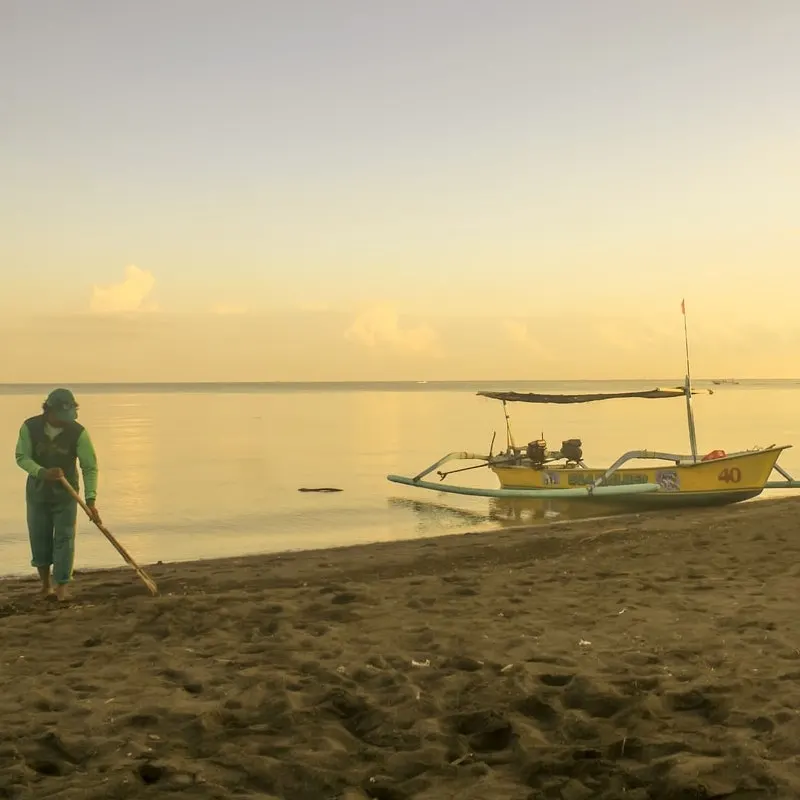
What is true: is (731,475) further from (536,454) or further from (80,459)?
(80,459)

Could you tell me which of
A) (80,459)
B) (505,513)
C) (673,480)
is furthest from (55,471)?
(673,480)

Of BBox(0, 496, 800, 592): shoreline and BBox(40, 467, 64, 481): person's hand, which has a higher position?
BBox(40, 467, 64, 481): person's hand

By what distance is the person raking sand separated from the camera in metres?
8.26

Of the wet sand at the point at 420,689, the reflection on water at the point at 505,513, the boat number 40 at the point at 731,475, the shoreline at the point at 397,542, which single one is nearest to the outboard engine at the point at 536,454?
the reflection on water at the point at 505,513

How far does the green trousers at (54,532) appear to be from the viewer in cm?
839

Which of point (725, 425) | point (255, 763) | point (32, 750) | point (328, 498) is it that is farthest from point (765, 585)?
point (725, 425)

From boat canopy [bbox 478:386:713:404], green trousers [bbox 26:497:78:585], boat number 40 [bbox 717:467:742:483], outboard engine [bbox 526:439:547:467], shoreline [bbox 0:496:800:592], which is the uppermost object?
boat canopy [bbox 478:386:713:404]

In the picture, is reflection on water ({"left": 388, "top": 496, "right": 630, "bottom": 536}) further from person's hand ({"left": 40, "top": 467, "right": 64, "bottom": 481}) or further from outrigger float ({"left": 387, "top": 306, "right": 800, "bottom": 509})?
person's hand ({"left": 40, "top": 467, "right": 64, "bottom": 481})

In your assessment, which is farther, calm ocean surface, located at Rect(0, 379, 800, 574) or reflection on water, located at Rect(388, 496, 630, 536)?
reflection on water, located at Rect(388, 496, 630, 536)

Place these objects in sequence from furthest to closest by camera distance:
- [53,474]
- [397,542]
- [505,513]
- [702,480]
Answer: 1. [505,513]
2. [702,480]
3. [397,542]
4. [53,474]

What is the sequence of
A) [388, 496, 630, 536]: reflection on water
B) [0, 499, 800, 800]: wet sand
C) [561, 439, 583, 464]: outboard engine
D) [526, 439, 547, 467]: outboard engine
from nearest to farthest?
[0, 499, 800, 800]: wet sand → [388, 496, 630, 536]: reflection on water → [561, 439, 583, 464]: outboard engine → [526, 439, 547, 467]: outboard engine

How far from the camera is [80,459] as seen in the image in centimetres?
837

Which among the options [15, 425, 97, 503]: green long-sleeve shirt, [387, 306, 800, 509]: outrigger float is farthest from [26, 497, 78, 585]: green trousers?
[387, 306, 800, 509]: outrigger float

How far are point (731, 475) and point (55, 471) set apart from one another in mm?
14816
